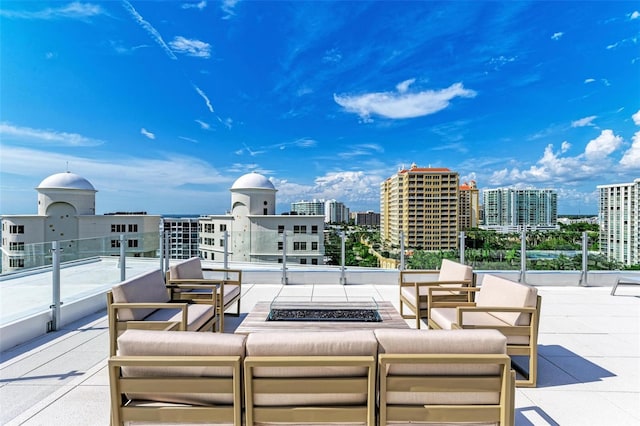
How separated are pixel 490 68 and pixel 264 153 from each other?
18174 millimetres

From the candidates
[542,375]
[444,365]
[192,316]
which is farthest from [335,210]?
[444,365]

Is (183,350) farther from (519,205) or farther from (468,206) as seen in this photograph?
(468,206)

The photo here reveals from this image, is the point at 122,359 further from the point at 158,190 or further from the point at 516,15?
the point at 158,190

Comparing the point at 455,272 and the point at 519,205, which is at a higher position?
the point at 519,205

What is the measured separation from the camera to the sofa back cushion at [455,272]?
3953mm

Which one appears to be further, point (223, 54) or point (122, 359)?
point (223, 54)

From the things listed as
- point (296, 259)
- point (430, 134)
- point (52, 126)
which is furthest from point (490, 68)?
point (52, 126)

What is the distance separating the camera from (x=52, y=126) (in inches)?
888

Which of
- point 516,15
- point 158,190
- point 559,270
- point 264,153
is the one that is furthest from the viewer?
point 264,153

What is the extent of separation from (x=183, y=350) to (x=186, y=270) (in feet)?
9.91

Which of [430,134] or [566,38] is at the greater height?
[566,38]

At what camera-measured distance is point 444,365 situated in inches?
60.1

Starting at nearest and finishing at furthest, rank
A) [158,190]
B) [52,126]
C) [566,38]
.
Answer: [566,38], [158,190], [52,126]

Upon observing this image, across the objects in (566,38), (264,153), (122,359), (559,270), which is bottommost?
(559,270)
